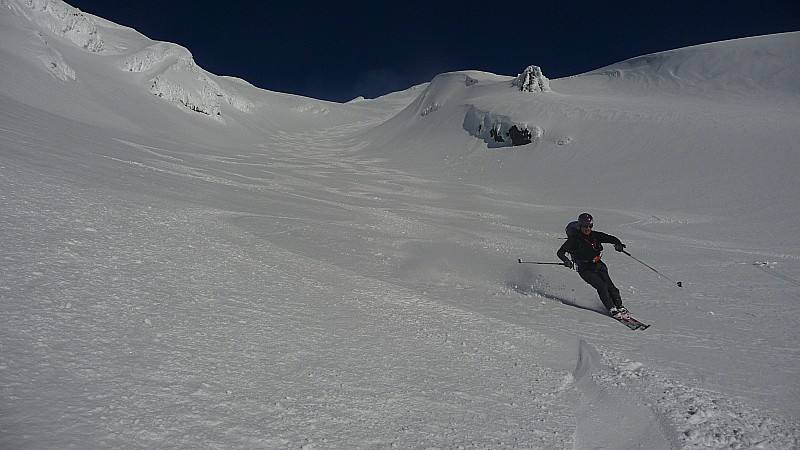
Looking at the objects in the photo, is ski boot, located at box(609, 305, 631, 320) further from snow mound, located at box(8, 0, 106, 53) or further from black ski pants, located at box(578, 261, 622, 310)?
snow mound, located at box(8, 0, 106, 53)

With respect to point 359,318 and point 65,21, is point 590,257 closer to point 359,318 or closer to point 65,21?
point 359,318

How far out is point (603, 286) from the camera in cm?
711

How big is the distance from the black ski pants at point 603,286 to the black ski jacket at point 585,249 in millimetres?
79

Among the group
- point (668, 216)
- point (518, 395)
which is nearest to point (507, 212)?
point (668, 216)

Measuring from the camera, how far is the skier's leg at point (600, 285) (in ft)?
23.0

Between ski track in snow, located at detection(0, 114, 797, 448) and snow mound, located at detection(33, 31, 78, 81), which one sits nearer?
ski track in snow, located at detection(0, 114, 797, 448)

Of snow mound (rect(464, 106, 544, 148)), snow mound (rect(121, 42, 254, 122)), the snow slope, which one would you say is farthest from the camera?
snow mound (rect(121, 42, 254, 122))

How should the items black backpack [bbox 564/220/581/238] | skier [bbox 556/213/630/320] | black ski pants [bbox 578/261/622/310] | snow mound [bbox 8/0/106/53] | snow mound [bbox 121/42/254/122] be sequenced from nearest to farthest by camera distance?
black ski pants [bbox 578/261/622/310]
skier [bbox 556/213/630/320]
black backpack [bbox 564/220/581/238]
snow mound [bbox 8/0/106/53]
snow mound [bbox 121/42/254/122]

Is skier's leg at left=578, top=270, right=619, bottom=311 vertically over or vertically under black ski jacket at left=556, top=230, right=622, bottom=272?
under

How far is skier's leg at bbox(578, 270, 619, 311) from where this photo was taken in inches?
276

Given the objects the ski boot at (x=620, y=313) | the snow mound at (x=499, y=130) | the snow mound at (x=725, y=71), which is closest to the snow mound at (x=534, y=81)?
the snow mound at (x=499, y=130)

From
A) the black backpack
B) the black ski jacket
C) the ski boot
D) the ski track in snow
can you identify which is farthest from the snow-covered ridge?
the ski boot

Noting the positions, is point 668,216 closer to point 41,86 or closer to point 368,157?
point 368,157

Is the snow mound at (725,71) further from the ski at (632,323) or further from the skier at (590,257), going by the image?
the ski at (632,323)
